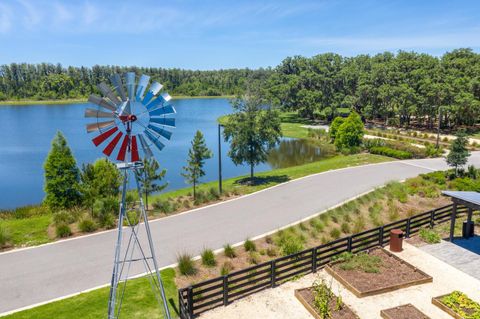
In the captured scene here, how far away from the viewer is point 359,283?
38.2ft

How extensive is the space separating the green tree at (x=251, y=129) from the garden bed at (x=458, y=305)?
15.6 metres

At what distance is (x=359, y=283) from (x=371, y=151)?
89.6ft

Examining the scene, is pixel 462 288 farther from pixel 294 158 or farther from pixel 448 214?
pixel 294 158

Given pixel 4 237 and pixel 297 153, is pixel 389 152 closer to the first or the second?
pixel 297 153

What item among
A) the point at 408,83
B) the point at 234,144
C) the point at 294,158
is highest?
the point at 408,83

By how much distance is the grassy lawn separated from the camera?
394 inches

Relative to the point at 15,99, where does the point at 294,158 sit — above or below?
below

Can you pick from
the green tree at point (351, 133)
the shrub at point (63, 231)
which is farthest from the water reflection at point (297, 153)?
the shrub at point (63, 231)

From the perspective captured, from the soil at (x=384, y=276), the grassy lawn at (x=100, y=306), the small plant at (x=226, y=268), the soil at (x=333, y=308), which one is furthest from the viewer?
the small plant at (x=226, y=268)

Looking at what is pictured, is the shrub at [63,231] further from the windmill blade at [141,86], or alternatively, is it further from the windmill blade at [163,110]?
the windmill blade at [141,86]

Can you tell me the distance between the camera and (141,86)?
7875 mm

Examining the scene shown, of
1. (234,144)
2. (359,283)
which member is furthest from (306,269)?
(234,144)

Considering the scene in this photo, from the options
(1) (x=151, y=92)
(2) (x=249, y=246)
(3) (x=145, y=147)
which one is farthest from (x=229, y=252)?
(1) (x=151, y=92)

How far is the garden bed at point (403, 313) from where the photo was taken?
9.80m
